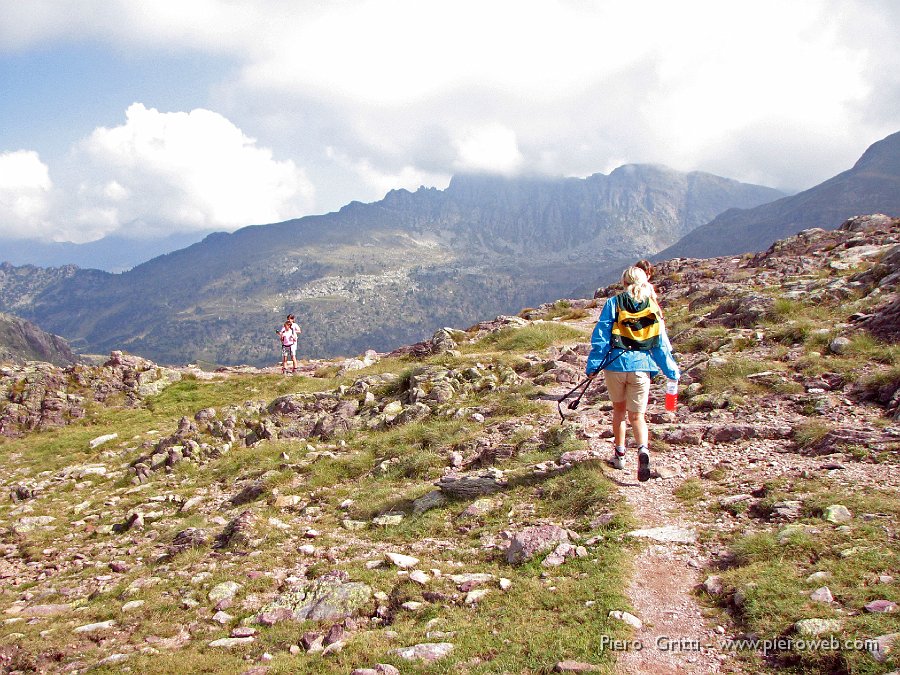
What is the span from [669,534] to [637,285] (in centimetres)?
468

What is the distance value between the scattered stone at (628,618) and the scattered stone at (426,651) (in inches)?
76.9

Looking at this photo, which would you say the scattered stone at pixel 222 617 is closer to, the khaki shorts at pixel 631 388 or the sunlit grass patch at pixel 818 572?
the sunlit grass patch at pixel 818 572

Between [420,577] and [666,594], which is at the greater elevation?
[666,594]

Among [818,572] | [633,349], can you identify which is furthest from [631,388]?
[818,572]

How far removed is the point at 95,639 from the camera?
7027mm

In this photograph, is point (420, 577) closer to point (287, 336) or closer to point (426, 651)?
point (426, 651)

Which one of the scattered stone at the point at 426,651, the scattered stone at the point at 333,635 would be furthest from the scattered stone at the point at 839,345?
the scattered stone at the point at 333,635

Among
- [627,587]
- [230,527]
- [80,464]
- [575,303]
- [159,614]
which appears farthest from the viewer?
[575,303]

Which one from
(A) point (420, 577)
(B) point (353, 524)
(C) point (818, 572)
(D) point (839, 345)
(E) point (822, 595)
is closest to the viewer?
(E) point (822, 595)

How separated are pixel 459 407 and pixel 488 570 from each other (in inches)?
343

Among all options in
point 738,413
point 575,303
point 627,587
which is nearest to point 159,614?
point 627,587

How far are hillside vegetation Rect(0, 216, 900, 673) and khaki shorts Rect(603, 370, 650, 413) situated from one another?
1.42 metres

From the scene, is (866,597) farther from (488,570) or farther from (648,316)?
(648,316)

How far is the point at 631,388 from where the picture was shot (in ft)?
32.7
